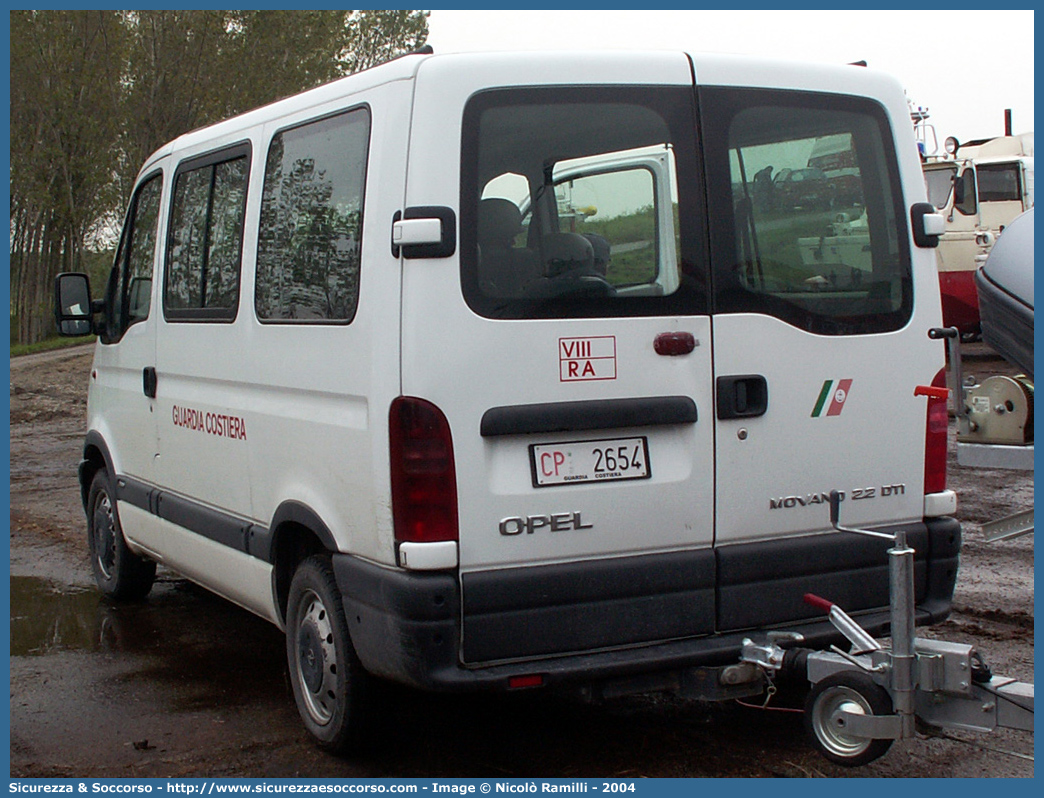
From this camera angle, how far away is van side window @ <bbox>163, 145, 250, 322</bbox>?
5230 mm

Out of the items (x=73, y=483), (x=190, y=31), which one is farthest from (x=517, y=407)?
(x=190, y=31)

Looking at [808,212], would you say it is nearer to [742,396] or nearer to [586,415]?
[742,396]

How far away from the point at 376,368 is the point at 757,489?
1344 mm

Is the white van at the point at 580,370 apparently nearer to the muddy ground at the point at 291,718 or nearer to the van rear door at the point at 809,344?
the van rear door at the point at 809,344

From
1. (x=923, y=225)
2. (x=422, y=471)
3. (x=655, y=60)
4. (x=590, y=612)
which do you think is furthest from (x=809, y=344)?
(x=422, y=471)

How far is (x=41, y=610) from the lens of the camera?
23.0 feet

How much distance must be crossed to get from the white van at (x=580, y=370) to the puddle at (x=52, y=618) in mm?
1871

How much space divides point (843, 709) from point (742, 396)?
3.45 feet

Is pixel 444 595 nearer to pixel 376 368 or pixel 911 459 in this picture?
pixel 376 368

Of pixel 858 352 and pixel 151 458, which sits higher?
pixel 858 352

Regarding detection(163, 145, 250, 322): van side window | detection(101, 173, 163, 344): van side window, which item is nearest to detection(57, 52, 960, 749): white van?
detection(163, 145, 250, 322): van side window

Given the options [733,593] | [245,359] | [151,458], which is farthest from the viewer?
[151,458]

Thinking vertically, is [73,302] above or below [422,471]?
above

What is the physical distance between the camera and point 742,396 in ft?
14.1
